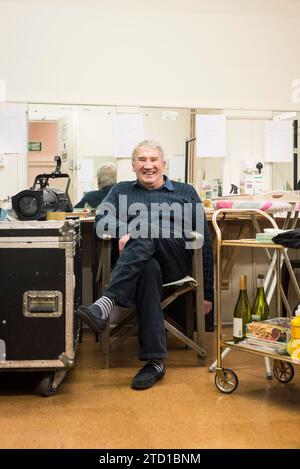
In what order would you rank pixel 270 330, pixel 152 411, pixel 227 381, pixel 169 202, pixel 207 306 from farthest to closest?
pixel 169 202 → pixel 207 306 → pixel 227 381 → pixel 270 330 → pixel 152 411

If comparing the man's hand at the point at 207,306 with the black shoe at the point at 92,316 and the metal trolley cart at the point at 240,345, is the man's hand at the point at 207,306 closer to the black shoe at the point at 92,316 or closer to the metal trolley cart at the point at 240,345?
the metal trolley cart at the point at 240,345

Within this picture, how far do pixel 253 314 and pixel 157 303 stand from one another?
16.1 inches

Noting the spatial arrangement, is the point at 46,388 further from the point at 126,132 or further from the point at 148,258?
the point at 126,132

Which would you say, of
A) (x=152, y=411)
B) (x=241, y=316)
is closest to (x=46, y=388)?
(x=152, y=411)

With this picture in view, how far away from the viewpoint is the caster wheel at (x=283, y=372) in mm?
1968

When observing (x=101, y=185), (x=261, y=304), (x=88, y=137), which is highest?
(x=88, y=137)

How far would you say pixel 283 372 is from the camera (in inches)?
77.7

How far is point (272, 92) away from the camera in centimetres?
337

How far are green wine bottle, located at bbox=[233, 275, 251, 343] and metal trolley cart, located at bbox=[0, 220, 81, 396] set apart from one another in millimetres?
621

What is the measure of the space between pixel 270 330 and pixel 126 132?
6.16 ft

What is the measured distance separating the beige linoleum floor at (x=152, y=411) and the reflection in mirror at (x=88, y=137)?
139 cm

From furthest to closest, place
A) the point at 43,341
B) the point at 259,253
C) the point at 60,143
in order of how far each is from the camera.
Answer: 1. the point at 259,253
2. the point at 60,143
3. the point at 43,341

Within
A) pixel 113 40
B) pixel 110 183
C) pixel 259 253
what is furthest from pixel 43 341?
pixel 113 40

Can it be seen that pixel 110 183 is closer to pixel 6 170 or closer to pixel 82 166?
pixel 82 166
